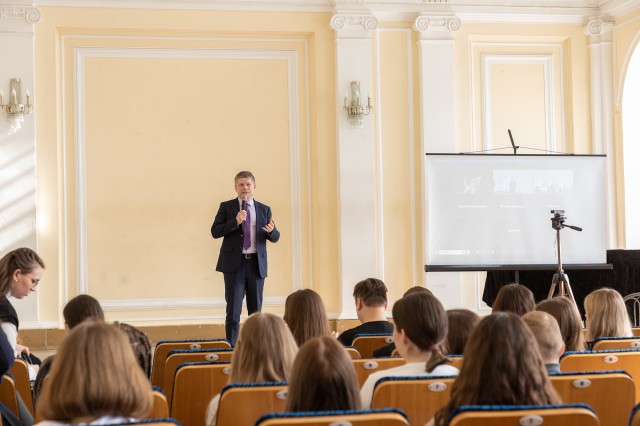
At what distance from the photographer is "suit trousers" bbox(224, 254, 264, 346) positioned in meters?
6.82

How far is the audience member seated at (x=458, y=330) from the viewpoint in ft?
11.6

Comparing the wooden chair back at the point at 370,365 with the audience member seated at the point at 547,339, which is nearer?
the audience member seated at the point at 547,339

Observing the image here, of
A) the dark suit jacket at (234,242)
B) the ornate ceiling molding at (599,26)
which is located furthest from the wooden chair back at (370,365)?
the ornate ceiling molding at (599,26)

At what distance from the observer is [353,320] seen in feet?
27.5

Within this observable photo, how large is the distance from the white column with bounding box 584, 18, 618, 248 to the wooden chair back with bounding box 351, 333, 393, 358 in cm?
542

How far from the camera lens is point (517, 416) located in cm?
211

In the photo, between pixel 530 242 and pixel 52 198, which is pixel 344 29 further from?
pixel 52 198

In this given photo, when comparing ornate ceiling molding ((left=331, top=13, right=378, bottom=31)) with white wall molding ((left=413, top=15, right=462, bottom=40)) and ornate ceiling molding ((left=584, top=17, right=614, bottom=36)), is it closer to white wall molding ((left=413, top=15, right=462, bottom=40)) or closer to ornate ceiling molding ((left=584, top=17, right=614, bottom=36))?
white wall molding ((left=413, top=15, right=462, bottom=40))

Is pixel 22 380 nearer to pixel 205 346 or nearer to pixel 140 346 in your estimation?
pixel 140 346

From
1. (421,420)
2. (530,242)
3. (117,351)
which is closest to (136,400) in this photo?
(117,351)

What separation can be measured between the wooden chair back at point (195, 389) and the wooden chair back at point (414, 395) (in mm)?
792

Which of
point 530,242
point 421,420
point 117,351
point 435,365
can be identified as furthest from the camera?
point 530,242

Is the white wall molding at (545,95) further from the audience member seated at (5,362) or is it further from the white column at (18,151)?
the audience member seated at (5,362)

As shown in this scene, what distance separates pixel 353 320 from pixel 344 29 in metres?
2.90
